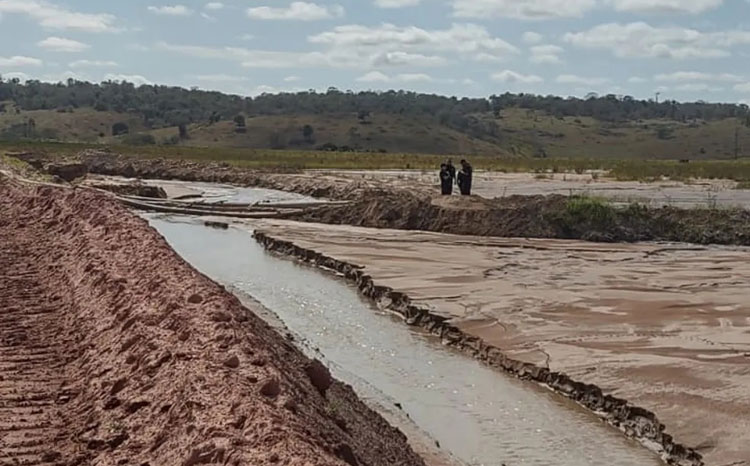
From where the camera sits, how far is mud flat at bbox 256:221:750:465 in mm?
12461

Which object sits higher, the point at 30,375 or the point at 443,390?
the point at 30,375

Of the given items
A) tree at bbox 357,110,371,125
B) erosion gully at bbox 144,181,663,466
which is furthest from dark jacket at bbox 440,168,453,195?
tree at bbox 357,110,371,125

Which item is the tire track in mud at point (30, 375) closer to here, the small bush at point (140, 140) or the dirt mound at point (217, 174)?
the dirt mound at point (217, 174)

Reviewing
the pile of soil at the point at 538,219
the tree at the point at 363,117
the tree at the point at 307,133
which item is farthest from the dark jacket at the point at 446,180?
the tree at the point at 363,117

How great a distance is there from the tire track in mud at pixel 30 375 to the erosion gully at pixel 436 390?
3807 mm

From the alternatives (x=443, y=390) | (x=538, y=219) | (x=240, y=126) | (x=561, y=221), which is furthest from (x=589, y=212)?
(x=240, y=126)

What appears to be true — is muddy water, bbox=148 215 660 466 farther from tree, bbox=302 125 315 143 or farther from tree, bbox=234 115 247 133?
tree, bbox=234 115 247 133

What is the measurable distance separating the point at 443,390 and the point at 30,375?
5.58 metres

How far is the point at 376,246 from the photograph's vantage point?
96.2 feet

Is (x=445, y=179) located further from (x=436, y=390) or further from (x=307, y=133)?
(x=307, y=133)

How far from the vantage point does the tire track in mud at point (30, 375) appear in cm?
822

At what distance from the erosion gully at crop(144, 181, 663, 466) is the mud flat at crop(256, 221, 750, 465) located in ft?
1.23

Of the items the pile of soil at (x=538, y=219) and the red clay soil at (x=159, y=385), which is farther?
the pile of soil at (x=538, y=219)

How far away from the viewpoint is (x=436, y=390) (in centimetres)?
1427
